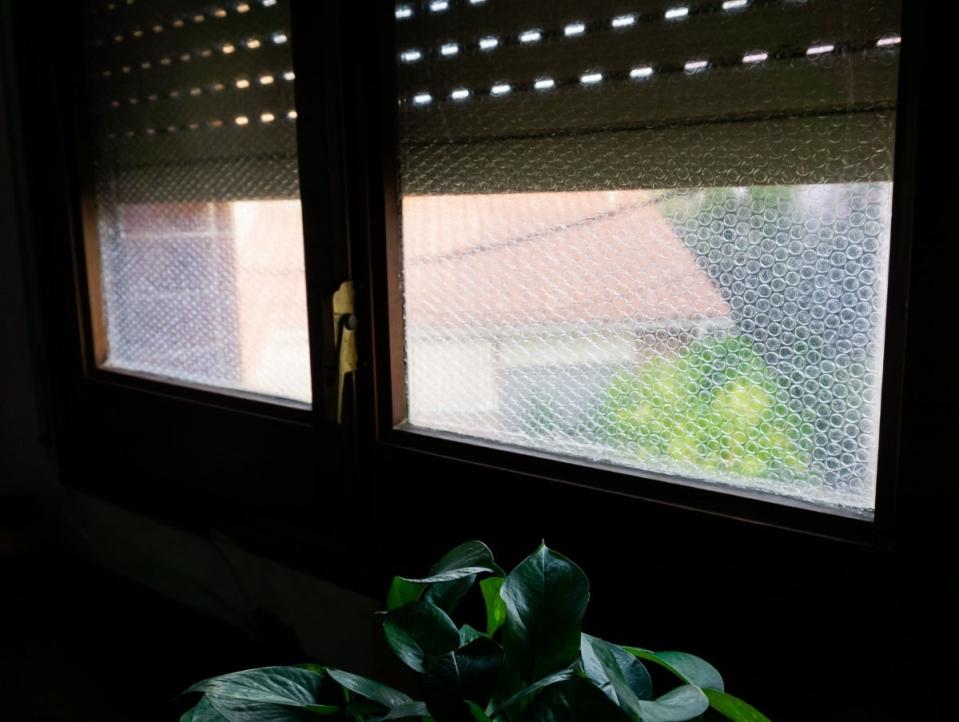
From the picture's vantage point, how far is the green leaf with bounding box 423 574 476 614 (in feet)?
2.17

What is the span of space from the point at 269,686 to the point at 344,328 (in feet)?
1.85

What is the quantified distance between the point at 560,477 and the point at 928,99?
1.69ft

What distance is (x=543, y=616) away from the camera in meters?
0.57

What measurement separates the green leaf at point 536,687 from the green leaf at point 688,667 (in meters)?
0.09

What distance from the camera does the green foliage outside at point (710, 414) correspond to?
0.78m

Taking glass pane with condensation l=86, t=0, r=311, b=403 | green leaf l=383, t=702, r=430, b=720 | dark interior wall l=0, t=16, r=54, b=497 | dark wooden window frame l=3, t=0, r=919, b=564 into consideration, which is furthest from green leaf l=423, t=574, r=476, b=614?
dark interior wall l=0, t=16, r=54, b=497

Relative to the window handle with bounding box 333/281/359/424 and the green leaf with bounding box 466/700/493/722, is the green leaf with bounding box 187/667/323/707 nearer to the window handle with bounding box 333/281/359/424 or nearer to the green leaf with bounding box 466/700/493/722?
the green leaf with bounding box 466/700/493/722

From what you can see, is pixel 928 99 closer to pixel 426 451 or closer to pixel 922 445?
pixel 922 445

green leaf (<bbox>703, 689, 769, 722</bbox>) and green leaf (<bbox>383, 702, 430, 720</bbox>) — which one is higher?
green leaf (<bbox>383, 702, 430, 720</bbox>)

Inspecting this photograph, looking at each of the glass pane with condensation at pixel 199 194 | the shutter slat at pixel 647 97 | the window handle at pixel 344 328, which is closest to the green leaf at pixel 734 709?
the shutter slat at pixel 647 97

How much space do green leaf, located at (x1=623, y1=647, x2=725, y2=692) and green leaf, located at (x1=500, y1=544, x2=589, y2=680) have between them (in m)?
0.06

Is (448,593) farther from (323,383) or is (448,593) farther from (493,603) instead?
(323,383)

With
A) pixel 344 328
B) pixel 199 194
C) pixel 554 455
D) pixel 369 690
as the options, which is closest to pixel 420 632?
pixel 369 690

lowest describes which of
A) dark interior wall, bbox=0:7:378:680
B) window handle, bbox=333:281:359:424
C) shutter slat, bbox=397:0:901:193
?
dark interior wall, bbox=0:7:378:680
